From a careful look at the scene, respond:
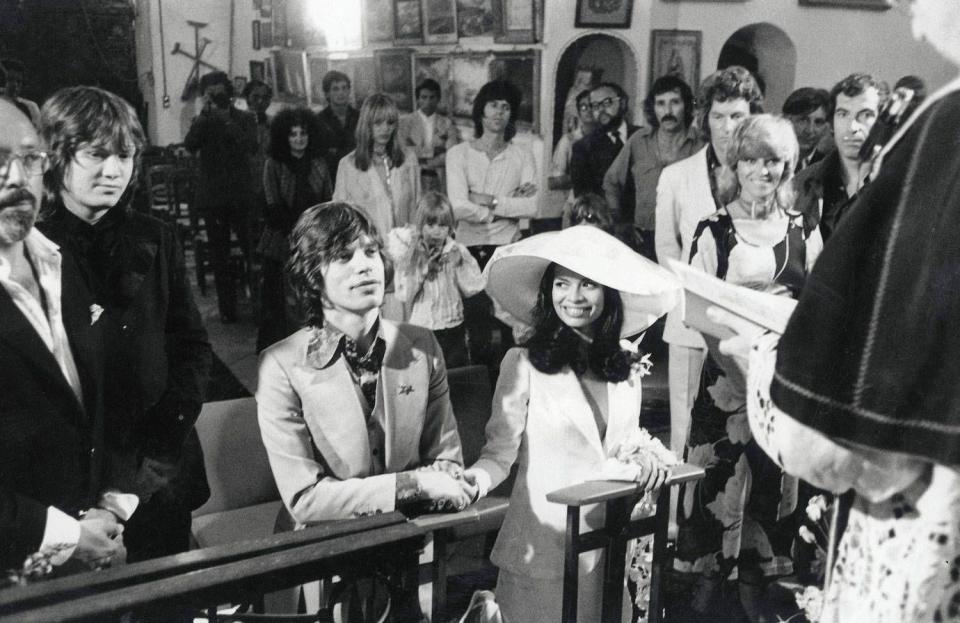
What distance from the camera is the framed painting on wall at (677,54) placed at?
3.35 m

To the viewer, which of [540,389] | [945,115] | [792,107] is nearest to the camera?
[945,115]

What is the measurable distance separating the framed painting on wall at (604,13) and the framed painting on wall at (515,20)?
176 mm

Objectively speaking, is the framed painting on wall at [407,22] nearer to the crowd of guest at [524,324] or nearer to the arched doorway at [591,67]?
the crowd of guest at [524,324]

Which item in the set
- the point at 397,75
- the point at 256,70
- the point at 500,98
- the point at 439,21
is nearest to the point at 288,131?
the point at 256,70

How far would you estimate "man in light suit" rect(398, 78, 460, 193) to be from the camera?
10.8 feet

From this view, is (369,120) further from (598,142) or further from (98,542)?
(98,542)

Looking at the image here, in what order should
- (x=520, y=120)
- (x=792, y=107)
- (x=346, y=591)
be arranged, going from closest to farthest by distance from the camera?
(x=346, y=591)
(x=792, y=107)
(x=520, y=120)

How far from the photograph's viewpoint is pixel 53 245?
168 centimetres

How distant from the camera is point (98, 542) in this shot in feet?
5.62

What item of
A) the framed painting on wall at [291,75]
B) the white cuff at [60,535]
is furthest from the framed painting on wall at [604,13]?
the white cuff at [60,535]

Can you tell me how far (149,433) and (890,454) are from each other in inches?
59.5

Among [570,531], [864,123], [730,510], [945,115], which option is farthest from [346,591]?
[864,123]

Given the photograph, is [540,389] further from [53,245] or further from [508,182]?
[508,182]

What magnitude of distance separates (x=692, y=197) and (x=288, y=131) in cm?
143
